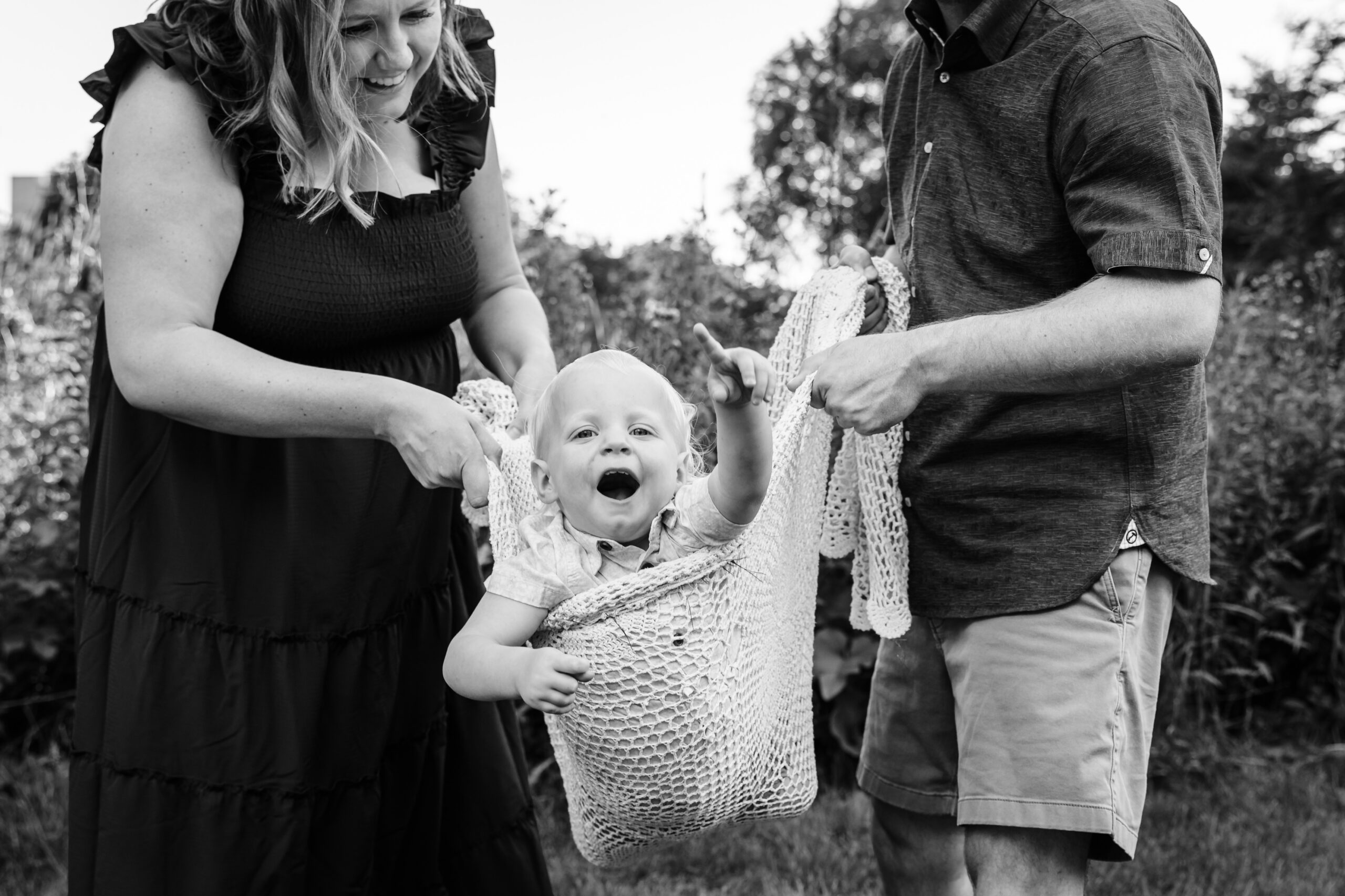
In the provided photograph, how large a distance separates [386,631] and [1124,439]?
119 centimetres

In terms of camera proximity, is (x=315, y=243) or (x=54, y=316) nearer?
(x=315, y=243)

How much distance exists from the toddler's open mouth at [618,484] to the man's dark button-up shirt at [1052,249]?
487 millimetres

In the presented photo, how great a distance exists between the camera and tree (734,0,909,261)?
384 cm

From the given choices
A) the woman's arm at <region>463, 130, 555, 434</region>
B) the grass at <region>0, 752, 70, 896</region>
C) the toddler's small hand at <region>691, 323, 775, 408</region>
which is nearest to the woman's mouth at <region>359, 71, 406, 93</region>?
the woman's arm at <region>463, 130, 555, 434</region>

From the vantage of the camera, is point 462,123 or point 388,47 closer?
point 388,47

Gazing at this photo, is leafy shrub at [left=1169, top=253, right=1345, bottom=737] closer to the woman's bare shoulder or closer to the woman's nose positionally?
the woman's nose

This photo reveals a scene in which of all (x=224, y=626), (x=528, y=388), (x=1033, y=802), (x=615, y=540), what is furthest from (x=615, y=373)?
(x=1033, y=802)

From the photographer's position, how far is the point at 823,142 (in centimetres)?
723

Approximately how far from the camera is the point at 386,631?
82.4 inches

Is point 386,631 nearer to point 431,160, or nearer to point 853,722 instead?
point 431,160

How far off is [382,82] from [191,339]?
50 centimetres

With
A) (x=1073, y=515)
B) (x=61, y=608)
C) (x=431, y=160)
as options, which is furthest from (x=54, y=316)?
(x=1073, y=515)

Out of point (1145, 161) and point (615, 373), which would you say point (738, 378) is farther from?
point (1145, 161)

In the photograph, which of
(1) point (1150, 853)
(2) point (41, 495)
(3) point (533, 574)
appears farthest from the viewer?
(2) point (41, 495)
